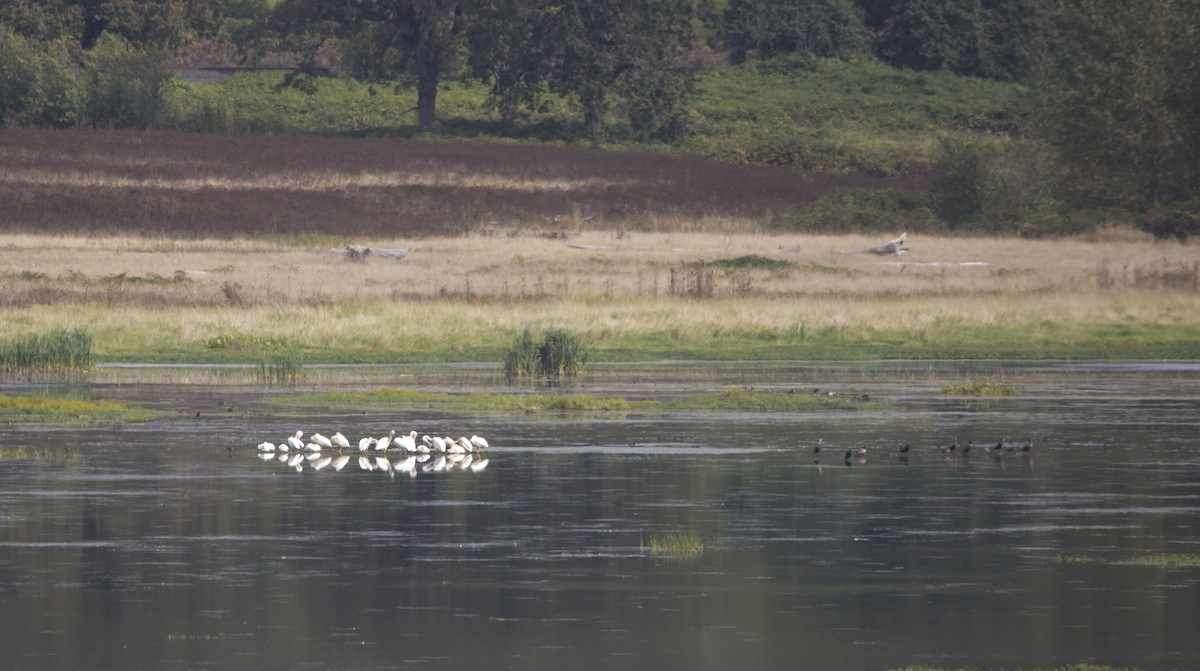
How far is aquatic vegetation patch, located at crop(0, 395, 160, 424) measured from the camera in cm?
2492

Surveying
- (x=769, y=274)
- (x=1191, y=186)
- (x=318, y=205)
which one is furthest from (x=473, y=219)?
(x=1191, y=186)

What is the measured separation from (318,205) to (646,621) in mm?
53236

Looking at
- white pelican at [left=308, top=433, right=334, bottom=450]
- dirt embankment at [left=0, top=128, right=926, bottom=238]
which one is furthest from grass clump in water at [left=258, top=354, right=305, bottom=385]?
dirt embankment at [left=0, top=128, right=926, bottom=238]

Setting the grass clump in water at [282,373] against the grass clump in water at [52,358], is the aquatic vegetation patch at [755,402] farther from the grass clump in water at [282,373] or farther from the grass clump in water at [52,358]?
the grass clump in water at [52,358]

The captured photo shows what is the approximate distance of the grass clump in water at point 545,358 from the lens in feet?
105

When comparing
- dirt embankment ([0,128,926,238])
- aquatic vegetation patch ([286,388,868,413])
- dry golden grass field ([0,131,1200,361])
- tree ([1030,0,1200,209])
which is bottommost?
aquatic vegetation patch ([286,388,868,413])

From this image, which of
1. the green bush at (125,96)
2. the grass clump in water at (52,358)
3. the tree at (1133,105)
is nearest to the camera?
the grass clump in water at (52,358)

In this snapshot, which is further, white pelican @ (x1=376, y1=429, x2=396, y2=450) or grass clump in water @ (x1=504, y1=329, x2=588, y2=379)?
grass clump in water @ (x1=504, y1=329, x2=588, y2=379)

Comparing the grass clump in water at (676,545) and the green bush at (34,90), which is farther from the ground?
the green bush at (34,90)

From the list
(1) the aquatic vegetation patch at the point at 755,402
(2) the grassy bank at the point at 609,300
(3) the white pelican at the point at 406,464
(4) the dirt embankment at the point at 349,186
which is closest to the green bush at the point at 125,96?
(4) the dirt embankment at the point at 349,186

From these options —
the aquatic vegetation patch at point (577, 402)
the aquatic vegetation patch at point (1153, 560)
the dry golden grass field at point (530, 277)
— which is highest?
the dry golden grass field at point (530, 277)

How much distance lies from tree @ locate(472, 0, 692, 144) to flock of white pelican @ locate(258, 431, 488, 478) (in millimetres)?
67428

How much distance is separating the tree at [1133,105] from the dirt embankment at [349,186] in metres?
11.7

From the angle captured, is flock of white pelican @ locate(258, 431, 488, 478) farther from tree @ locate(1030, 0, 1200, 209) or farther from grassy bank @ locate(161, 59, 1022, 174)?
grassy bank @ locate(161, 59, 1022, 174)
